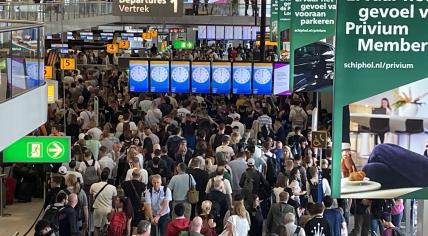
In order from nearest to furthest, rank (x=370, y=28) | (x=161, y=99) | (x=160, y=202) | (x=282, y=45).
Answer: (x=370, y=28)
(x=160, y=202)
(x=161, y=99)
(x=282, y=45)

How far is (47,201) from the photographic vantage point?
1391 cm

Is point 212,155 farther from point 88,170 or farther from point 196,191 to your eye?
point 88,170

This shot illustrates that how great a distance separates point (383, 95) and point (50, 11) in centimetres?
2135

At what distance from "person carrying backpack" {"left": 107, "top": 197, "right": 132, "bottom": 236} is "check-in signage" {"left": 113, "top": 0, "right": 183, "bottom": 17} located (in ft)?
46.4

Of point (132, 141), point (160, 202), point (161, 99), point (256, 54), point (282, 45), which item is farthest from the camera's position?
point (256, 54)

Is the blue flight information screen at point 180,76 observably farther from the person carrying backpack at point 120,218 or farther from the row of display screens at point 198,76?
the person carrying backpack at point 120,218

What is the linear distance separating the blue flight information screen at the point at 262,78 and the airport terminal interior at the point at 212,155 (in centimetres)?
4

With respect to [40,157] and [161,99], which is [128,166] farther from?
[161,99]

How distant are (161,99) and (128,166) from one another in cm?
986

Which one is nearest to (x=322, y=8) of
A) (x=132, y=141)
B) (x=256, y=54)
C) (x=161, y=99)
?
(x=132, y=141)

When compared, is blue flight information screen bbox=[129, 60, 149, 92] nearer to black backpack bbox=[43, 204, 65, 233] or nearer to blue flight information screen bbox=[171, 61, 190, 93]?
blue flight information screen bbox=[171, 61, 190, 93]

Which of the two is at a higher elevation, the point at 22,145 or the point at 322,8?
the point at 322,8

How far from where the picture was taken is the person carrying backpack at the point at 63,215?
39.2ft

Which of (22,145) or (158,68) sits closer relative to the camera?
(22,145)
